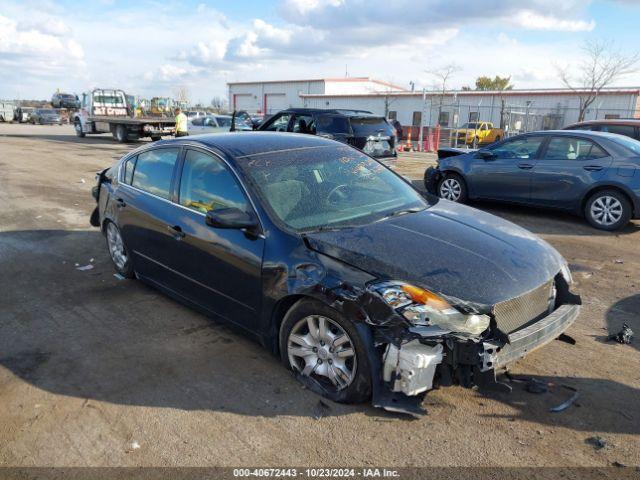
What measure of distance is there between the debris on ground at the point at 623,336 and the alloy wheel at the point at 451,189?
584cm

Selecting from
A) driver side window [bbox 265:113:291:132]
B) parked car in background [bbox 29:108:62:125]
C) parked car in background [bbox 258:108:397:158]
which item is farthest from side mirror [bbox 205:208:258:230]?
parked car in background [bbox 29:108:62:125]

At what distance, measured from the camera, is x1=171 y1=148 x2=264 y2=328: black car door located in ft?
12.2

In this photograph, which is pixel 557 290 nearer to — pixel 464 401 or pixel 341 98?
pixel 464 401

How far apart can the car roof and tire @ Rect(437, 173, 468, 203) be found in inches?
223

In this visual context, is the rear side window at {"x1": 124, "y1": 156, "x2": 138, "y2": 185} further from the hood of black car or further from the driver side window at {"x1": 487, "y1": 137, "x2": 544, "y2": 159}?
the driver side window at {"x1": 487, "y1": 137, "x2": 544, "y2": 159}

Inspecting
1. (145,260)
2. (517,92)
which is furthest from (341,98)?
(145,260)

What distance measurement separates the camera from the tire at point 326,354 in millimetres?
3146

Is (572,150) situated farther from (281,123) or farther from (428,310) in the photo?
(281,123)

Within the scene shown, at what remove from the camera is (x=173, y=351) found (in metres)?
4.04

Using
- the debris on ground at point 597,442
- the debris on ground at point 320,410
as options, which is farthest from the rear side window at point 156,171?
the debris on ground at point 597,442

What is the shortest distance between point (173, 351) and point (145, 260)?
1.27 metres

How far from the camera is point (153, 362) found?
388 cm

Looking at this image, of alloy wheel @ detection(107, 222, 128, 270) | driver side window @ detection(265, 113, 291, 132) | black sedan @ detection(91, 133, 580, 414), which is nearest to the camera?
black sedan @ detection(91, 133, 580, 414)

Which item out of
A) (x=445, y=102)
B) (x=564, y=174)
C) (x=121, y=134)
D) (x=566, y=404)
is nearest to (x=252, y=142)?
(x=566, y=404)
